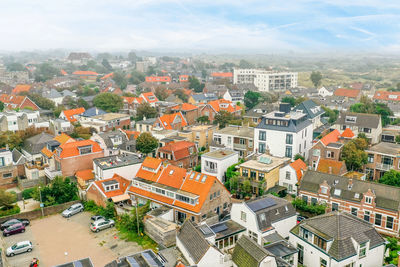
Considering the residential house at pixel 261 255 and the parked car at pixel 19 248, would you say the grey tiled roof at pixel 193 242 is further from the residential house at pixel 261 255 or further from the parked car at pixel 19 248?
the parked car at pixel 19 248

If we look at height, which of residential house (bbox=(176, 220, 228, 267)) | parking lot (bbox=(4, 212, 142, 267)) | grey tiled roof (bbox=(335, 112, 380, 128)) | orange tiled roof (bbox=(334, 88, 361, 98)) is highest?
grey tiled roof (bbox=(335, 112, 380, 128))

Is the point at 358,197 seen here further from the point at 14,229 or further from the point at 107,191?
the point at 14,229

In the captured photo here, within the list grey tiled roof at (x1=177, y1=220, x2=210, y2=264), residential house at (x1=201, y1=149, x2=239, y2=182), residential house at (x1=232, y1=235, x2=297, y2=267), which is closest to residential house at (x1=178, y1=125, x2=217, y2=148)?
residential house at (x1=201, y1=149, x2=239, y2=182)

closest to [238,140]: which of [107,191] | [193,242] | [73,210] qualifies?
[107,191]

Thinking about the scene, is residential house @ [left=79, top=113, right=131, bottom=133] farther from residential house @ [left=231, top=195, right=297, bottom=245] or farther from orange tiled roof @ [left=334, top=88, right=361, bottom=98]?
orange tiled roof @ [left=334, top=88, right=361, bottom=98]

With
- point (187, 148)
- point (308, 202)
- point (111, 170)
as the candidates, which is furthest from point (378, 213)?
point (111, 170)

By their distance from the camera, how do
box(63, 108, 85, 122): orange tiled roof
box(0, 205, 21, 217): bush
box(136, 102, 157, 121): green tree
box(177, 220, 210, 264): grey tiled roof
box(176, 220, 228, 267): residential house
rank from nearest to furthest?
box(176, 220, 228, 267): residential house, box(177, 220, 210, 264): grey tiled roof, box(0, 205, 21, 217): bush, box(63, 108, 85, 122): orange tiled roof, box(136, 102, 157, 121): green tree

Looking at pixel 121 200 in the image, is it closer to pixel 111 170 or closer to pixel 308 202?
pixel 111 170
